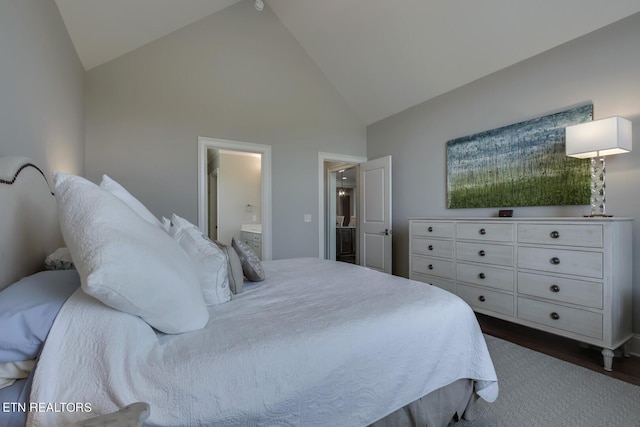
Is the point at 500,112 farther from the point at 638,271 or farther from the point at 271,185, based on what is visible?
the point at 271,185

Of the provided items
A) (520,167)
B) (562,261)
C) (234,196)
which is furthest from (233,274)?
(234,196)

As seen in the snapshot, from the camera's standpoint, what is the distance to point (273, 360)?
2.98ft

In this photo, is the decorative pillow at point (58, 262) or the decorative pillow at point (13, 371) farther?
the decorative pillow at point (58, 262)

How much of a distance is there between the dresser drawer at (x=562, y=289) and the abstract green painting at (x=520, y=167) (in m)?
0.77

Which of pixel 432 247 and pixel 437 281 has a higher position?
pixel 432 247

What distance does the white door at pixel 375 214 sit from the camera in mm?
4102

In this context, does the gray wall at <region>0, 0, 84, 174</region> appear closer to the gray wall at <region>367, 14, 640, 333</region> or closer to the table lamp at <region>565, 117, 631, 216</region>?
the table lamp at <region>565, 117, 631, 216</region>

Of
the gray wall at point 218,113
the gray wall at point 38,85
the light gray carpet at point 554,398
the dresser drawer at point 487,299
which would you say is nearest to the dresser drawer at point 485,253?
the dresser drawer at point 487,299

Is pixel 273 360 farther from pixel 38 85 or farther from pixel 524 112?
pixel 524 112

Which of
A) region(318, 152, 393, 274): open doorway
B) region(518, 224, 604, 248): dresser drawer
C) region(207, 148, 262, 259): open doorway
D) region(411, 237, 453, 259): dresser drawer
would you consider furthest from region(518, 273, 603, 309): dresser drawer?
region(207, 148, 262, 259): open doorway

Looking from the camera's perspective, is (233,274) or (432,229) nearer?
(233,274)

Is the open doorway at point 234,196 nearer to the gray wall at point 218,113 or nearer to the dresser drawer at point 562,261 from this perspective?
the gray wall at point 218,113

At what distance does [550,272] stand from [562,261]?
4.9 inches

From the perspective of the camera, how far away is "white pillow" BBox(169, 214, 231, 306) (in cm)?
136
